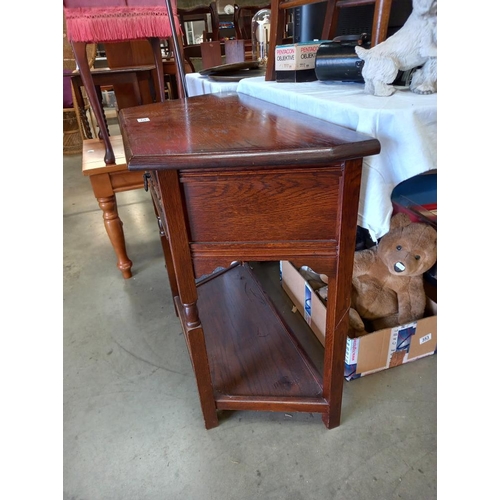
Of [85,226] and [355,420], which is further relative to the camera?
[85,226]

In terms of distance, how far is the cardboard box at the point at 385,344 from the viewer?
38.4 inches

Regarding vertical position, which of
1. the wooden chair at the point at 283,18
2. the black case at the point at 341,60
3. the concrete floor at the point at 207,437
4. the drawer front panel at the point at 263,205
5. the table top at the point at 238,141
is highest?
the wooden chair at the point at 283,18

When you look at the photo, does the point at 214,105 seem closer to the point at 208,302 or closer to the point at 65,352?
the point at 208,302

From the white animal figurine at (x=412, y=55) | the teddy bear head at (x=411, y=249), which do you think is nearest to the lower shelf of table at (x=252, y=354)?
the teddy bear head at (x=411, y=249)

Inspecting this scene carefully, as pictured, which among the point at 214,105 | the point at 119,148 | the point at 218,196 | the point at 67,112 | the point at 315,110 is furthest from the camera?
the point at 67,112

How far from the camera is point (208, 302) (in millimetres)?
1275

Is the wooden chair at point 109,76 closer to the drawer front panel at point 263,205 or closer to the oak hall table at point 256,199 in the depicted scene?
the oak hall table at point 256,199

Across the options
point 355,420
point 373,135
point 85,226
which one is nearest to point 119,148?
point 85,226

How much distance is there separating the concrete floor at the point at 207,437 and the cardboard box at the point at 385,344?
0.11ft

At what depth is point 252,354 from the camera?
104 centimetres

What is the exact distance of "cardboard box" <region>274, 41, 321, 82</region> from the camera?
0.97 meters

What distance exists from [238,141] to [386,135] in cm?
26

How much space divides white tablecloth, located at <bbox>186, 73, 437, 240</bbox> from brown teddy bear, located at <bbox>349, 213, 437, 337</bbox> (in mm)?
361

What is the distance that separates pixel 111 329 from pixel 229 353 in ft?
1.73
